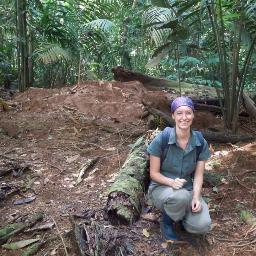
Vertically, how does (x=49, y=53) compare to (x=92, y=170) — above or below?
above

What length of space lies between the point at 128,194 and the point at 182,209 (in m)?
0.48

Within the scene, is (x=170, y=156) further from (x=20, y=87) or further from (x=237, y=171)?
(x=20, y=87)

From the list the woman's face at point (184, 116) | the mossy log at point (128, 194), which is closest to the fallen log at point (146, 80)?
the mossy log at point (128, 194)

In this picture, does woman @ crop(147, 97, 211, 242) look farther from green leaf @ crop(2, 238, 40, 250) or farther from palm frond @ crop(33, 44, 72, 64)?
palm frond @ crop(33, 44, 72, 64)

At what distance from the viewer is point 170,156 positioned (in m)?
3.00

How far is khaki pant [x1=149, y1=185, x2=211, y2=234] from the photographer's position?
9.41 feet

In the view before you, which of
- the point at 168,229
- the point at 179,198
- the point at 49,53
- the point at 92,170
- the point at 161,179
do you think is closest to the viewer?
the point at 179,198

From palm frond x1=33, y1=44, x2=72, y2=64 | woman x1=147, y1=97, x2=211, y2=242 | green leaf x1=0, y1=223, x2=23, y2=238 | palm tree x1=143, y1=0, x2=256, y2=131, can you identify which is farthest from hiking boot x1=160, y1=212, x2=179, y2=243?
palm frond x1=33, y1=44, x2=72, y2=64

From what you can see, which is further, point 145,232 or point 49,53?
point 49,53

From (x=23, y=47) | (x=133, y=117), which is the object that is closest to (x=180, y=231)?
(x=133, y=117)

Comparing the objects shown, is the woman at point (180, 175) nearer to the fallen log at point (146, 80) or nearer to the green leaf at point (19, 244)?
the green leaf at point (19, 244)

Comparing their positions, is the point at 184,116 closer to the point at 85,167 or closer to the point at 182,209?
the point at 182,209

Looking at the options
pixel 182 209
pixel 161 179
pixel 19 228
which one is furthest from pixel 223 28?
pixel 19 228

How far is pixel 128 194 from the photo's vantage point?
125 inches
